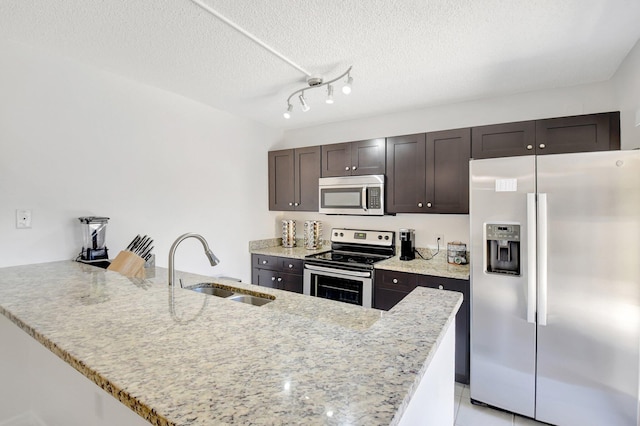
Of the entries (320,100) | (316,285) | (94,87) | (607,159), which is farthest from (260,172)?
(607,159)

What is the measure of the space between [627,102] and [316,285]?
2.79 meters

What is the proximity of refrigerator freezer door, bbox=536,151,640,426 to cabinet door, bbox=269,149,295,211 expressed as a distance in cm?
245

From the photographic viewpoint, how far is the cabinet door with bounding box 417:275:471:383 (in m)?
2.38

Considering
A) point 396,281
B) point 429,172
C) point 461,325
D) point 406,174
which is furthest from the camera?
point 406,174

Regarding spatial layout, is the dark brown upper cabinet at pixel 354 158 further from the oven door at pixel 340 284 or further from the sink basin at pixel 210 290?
the sink basin at pixel 210 290

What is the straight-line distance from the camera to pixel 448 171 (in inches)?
106

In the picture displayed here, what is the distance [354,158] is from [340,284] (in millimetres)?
1304

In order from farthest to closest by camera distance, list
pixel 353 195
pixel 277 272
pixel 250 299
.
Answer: pixel 277 272 → pixel 353 195 → pixel 250 299

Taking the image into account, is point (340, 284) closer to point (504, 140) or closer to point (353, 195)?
point (353, 195)

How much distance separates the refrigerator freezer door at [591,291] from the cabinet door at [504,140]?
539 millimetres

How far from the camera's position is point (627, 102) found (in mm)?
2115

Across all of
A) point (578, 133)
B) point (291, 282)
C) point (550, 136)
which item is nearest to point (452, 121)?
point (550, 136)

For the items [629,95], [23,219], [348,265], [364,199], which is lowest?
[348,265]

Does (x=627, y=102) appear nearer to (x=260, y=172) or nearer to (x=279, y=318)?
(x=279, y=318)
